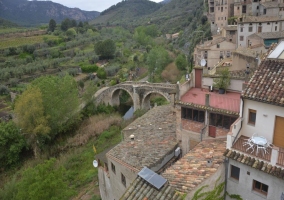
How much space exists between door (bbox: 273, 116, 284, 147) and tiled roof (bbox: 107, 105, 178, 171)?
5772 millimetres

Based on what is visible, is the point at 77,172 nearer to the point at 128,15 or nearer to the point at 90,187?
the point at 90,187

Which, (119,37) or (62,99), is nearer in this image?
(62,99)

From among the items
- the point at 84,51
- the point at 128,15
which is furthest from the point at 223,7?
the point at 128,15

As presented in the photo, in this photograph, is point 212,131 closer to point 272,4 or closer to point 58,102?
point 58,102

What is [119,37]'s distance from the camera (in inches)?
4183

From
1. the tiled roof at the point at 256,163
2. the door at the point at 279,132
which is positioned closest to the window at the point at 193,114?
the tiled roof at the point at 256,163

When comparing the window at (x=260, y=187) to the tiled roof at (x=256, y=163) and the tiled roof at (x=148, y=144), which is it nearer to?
the tiled roof at (x=256, y=163)

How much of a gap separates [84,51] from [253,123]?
238ft

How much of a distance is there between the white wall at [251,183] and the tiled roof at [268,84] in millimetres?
2688

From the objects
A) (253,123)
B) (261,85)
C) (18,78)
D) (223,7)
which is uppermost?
(223,7)

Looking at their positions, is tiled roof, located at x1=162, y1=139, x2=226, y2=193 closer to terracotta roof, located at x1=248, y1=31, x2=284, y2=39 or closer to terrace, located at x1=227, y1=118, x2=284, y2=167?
terrace, located at x1=227, y1=118, x2=284, y2=167

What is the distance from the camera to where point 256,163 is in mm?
9266

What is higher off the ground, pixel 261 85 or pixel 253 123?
pixel 261 85

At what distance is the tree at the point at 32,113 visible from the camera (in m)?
27.6
